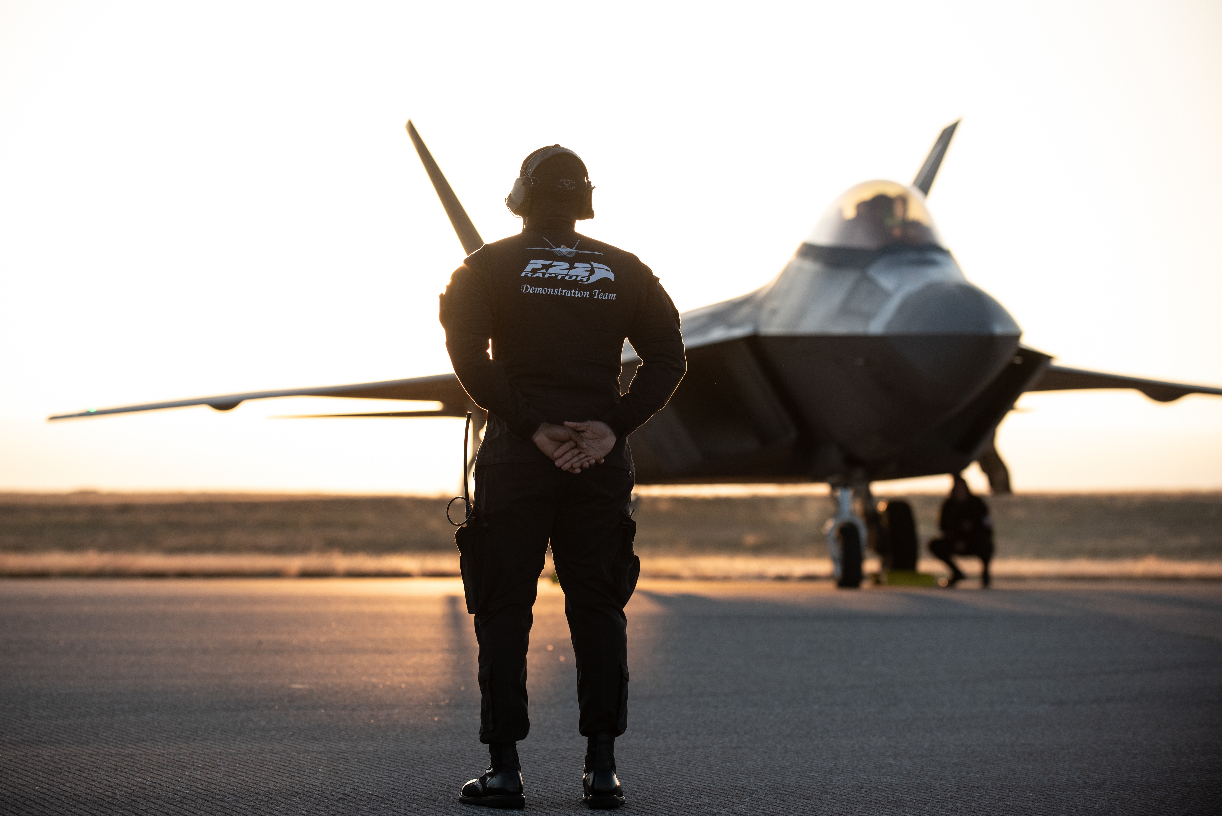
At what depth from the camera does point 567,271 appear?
9.60ft

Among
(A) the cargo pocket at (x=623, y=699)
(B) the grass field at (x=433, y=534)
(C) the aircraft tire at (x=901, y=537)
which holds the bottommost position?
(B) the grass field at (x=433, y=534)

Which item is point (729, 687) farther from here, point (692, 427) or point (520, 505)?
point (692, 427)

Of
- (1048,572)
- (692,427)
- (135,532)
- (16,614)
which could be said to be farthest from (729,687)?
(135,532)

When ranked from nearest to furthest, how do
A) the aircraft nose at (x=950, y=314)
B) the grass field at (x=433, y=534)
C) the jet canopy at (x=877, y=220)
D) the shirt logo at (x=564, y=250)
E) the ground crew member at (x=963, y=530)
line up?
the shirt logo at (x=564, y=250) < the aircraft nose at (x=950, y=314) < the jet canopy at (x=877, y=220) < the ground crew member at (x=963, y=530) < the grass field at (x=433, y=534)

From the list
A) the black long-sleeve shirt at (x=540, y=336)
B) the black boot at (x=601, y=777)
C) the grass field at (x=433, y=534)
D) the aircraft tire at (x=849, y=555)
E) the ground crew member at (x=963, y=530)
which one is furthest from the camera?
the grass field at (x=433, y=534)

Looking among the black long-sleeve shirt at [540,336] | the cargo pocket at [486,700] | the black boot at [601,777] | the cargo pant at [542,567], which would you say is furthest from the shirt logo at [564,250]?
the black boot at [601,777]

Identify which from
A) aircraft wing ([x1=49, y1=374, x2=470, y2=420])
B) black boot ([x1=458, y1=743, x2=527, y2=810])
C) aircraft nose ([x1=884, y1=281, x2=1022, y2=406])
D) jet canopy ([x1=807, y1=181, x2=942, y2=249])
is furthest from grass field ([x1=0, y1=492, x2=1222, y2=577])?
black boot ([x1=458, y1=743, x2=527, y2=810])

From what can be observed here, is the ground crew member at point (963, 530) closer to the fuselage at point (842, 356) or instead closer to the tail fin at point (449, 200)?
the fuselage at point (842, 356)

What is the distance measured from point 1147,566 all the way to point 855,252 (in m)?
11.0

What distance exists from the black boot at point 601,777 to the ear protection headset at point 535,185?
1444 millimetres

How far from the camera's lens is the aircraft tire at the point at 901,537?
11.4m

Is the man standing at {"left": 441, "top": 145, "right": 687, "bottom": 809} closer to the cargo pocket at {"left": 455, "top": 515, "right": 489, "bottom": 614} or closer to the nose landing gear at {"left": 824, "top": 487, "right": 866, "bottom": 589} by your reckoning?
the cargo pocket at {"left": 455, "top": 515, "right": 489, "bottom": 614}

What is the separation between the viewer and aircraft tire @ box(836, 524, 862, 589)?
10.1 metres

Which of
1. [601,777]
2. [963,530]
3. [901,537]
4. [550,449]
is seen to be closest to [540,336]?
[550,449]
